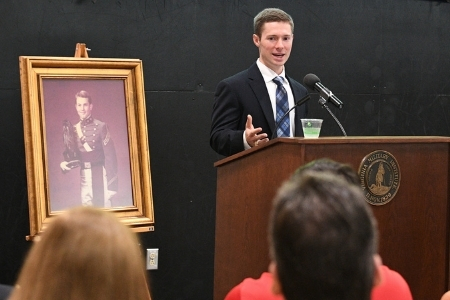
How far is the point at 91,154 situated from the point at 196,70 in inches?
39.0

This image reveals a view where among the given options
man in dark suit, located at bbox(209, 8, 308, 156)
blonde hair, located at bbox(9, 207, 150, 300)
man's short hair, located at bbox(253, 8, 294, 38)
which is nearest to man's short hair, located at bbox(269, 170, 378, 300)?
blonde hair, located at bbox(9, 207, 150, 300)

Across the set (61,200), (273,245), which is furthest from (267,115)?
(273,245)

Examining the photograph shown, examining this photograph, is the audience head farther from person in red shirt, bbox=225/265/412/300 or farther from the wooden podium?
the wooden podium

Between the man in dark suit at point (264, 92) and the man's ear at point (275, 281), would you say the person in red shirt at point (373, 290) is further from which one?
the man in dark suit at point (264, 92)

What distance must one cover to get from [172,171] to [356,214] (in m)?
3.38

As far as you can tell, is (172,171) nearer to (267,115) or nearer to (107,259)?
(267,115)

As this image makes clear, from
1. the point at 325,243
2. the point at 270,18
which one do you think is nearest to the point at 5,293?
the point at 325,243

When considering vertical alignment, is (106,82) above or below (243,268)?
above

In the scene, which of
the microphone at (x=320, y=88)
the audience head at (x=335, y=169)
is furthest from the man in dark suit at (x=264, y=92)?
the audience head at (x=335, y=169)

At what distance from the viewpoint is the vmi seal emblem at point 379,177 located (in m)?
2.82

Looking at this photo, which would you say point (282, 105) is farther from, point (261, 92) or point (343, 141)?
point (343, 141)

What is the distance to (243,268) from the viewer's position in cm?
308

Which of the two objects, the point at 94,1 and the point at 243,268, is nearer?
the point at 243,268

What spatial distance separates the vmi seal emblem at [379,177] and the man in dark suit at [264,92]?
2.47ft
